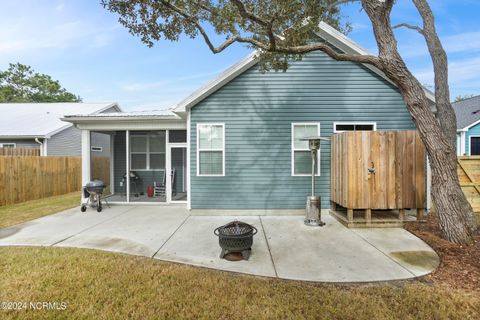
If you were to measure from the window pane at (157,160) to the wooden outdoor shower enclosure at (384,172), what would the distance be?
7.71 metres

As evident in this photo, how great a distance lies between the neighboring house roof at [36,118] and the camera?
14.0 meters

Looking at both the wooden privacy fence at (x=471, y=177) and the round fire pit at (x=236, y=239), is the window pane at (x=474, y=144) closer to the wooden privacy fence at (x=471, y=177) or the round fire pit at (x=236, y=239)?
the wooden privacy fence at (x=471, y=177)

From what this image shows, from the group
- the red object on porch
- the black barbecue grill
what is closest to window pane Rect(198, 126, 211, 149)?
the black barbecue grill

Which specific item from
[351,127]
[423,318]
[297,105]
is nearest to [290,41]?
[297,105]

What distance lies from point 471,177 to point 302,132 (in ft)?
17.5

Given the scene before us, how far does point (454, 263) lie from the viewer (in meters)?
4.15

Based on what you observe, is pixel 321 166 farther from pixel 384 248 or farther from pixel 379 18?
pixel 379 18

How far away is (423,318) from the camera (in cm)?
275

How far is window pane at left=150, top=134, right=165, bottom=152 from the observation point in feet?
36.6

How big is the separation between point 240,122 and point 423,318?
6.03 meters

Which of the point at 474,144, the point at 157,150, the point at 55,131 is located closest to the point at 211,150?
the point at 157,150

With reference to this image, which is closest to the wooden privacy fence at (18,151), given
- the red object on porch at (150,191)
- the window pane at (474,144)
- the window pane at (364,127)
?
the red object on porch at (150,191)

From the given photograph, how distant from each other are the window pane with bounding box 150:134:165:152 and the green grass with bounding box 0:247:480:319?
7.40m

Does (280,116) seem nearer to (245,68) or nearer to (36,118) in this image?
(245,68)
